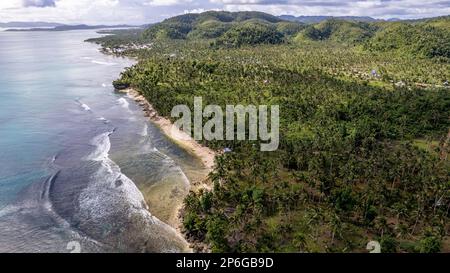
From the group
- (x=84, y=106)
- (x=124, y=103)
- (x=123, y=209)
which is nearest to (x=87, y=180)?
(x=123, y=209)

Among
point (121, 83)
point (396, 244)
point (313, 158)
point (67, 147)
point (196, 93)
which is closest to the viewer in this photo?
point (396, 244)

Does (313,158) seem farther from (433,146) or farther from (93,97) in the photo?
(93,97)

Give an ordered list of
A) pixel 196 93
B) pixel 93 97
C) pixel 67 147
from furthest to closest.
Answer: pixel 93 97 < pixel 196 93 < pixel 67 147

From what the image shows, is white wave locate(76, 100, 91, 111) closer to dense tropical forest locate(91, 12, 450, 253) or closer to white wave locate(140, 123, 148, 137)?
dense tropical forest locate(91, 12, 450, 253)

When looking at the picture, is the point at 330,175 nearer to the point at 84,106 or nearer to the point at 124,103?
the point at 124,103
